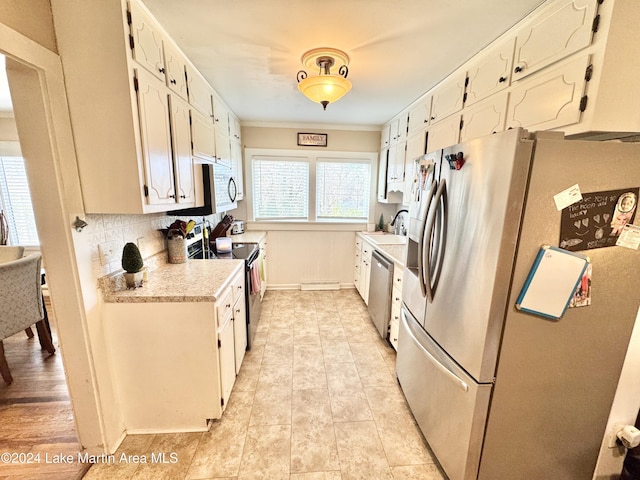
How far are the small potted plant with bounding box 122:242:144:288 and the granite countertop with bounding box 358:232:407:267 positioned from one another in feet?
6.22

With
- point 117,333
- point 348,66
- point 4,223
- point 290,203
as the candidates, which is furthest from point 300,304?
point 4,223

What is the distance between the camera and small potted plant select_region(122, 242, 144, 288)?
5.01 ft

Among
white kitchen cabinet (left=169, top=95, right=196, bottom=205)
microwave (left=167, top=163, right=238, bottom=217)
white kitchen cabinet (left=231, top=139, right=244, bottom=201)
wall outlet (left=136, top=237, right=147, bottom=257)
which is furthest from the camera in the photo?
white kitchen cabinet (left=231, top=139, right=244, bottom=201)

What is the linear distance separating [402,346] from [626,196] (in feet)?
4.82

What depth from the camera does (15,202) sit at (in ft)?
11.6

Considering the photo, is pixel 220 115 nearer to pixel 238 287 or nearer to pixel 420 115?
pixel 238 287

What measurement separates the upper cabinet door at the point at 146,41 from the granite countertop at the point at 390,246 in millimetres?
2086

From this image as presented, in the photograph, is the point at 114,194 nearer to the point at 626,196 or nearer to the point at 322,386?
the point at 322,386

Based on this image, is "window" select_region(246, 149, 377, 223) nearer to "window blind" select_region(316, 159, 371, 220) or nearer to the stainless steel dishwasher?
"window blind" select_region(316, 159, 371, 220)

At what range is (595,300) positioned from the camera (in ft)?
3.65

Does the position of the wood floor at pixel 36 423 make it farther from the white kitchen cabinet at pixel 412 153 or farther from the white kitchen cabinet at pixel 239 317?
the white kitchen cabinet at pixel 412 153

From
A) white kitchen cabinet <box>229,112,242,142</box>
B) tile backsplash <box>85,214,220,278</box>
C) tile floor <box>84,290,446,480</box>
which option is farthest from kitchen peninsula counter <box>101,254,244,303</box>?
white kitchen cabinet <box>229,112,242,142</box>

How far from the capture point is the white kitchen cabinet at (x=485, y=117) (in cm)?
155

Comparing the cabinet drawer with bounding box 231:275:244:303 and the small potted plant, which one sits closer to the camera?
the small potted plant
